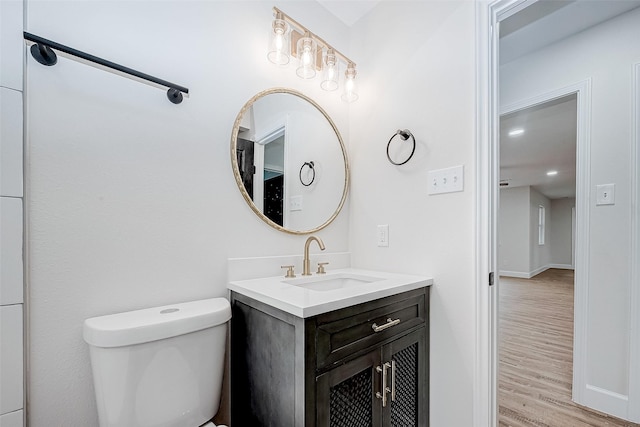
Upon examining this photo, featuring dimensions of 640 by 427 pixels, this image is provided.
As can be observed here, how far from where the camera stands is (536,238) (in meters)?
7.82

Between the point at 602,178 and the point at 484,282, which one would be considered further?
the point at 602,178

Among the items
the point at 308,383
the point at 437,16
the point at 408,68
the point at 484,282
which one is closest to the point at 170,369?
the point at 308,383

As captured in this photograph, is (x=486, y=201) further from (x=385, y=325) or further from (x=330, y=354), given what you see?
(x=330, y=354)

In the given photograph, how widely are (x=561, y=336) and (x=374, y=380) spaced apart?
3.02 m

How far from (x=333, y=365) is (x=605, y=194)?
1.99 meters

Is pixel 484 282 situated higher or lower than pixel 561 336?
higher

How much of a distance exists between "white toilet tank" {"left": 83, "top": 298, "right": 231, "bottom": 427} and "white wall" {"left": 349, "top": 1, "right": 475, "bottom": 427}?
3.11ft

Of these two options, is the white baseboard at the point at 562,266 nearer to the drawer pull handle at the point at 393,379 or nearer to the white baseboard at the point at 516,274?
the white baseboard at the point at 516,274

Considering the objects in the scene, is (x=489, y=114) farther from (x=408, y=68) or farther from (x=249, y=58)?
(x=249, y=58)

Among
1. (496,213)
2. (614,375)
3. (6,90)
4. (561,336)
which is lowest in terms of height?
(561,336)

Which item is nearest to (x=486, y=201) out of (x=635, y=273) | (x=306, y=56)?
(x=306, y=56)

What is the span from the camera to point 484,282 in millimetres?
1151

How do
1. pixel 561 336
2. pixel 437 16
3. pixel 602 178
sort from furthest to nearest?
1. pixel 561 336
2. pixel 602 178
3. pixel 437 16

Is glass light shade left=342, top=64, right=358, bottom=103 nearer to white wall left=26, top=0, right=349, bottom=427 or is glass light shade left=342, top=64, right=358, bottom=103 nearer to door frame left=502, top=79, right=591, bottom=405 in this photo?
white wall left=26, top=0, right=349, bottom=427
